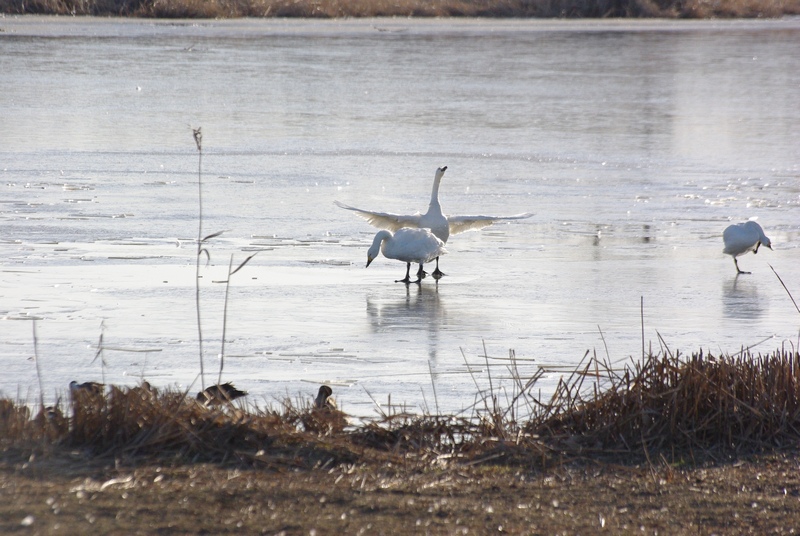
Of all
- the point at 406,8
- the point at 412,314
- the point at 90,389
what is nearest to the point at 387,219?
the point at 412,314

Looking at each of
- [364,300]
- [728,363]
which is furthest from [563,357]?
[364,300]

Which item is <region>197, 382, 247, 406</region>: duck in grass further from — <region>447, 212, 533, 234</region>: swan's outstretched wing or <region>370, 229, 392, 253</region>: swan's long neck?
<region>447, 212, 533, 234</region>: swan's outstretched wing

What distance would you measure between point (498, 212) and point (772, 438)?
20.0 feet

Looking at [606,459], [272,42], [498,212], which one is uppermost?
[272,42]

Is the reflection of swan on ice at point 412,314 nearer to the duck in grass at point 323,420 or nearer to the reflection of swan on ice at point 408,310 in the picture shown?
the reflection of swan on ice at point 408,310

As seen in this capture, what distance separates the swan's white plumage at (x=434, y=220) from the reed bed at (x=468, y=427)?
4.23 m

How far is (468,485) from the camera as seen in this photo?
388 cm

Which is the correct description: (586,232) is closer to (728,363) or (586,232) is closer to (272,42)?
(728,363)

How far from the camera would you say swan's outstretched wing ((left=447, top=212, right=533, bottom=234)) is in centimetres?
911

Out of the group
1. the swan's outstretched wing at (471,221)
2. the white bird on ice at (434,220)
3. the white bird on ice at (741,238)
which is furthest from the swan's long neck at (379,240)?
the white bird on ice at (741,238)

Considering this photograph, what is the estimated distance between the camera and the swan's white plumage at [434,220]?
898 cm

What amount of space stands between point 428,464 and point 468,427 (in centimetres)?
44

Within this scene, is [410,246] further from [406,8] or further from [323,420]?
[406,8]

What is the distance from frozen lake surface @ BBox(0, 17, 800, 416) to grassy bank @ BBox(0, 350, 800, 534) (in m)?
0.50
